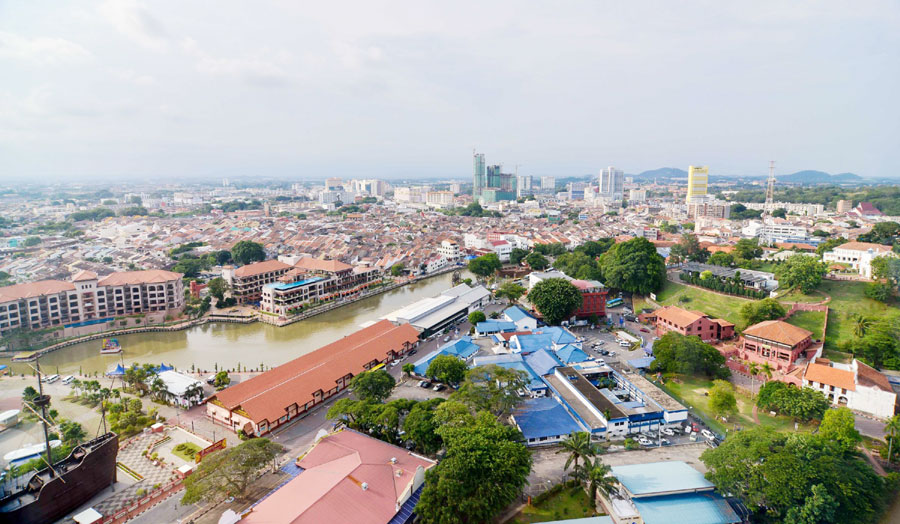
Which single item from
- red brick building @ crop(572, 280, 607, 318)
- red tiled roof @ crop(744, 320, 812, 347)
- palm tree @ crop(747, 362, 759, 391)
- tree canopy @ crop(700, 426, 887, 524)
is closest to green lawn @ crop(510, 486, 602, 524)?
tree canopy @ crop(700, 426, 887, 524)

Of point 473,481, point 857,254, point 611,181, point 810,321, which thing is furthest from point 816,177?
point 473,481

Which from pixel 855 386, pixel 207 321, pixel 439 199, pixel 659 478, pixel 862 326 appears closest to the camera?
pixel 659 478

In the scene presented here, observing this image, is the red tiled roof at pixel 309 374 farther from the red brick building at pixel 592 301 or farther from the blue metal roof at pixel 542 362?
the red brick building at pixel 592 301

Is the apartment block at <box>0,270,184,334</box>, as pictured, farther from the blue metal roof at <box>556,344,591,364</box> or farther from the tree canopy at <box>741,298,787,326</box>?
the tree canopy at <box>741,298,787,326</box>

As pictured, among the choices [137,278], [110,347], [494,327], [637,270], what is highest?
[637,270]

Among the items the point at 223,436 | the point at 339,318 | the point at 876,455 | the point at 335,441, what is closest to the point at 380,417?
the point at 335,441

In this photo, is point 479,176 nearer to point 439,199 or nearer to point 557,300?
point 439,199
